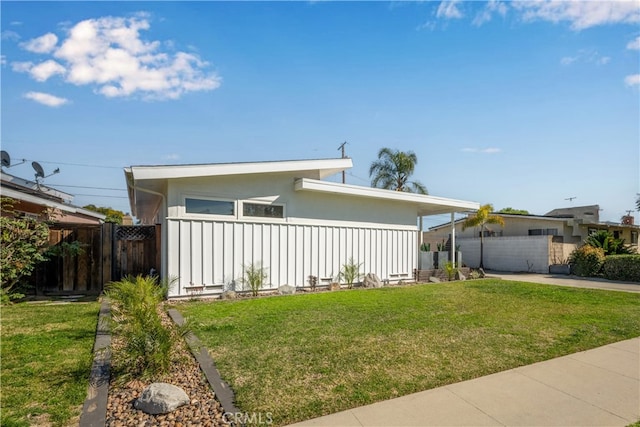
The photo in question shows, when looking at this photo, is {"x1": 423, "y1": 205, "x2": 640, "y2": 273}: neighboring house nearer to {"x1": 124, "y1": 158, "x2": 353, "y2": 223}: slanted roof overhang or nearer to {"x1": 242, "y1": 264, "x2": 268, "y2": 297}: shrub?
{"x1": 124, "y1": 158, "x2": 353, "y2": 223}: slanted roof overhang

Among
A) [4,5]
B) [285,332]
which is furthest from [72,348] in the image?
[4,5]

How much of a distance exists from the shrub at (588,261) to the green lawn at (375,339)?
8686 millimetres

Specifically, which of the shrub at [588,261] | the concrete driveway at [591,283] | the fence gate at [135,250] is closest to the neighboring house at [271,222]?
the fence gate at [135,250]

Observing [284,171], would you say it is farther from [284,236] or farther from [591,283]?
[591,283]

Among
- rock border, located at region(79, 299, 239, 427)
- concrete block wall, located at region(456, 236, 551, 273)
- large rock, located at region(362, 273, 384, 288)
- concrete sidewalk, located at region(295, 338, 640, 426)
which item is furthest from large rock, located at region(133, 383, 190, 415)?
concrete block wall, located at region(456, 236, 551, 273)

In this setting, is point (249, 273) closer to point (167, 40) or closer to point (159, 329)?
point (159, 329)

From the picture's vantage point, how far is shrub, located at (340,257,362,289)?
10750mm

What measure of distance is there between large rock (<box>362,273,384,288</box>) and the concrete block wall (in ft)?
40.2

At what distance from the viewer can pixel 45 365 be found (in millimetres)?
3752

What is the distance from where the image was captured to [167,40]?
29.6 ft

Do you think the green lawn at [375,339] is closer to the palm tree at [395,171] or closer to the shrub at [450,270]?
the shrub at [450,270]

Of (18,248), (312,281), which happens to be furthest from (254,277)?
(18,248)

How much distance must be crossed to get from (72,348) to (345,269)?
25.0 ft

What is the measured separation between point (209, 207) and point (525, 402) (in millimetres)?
7563
